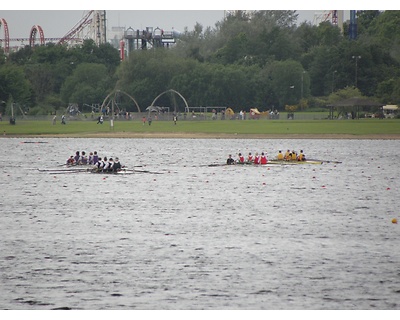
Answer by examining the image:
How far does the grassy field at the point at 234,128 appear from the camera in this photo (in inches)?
3233

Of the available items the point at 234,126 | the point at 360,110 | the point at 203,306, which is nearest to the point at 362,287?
the point at 203,306

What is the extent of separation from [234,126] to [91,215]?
5944 centimetres

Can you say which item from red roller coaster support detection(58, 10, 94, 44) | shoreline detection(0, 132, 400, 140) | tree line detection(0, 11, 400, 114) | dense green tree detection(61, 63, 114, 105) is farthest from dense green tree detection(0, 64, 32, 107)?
red roller coaster support detection(58, 10, 94, 44)

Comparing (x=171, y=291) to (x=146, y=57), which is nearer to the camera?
(x=171, y=291)

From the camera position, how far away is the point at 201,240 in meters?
27.6

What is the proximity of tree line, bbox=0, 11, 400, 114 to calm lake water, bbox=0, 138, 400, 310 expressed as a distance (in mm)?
58544

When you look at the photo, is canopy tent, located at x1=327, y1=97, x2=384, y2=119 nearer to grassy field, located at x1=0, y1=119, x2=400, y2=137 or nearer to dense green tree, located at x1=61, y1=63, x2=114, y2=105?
A: grassy field, located at x1=0, y1=119, x2=400, y2=137

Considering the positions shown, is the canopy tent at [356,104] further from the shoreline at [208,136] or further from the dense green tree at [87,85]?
the dense green tree at [87,85]

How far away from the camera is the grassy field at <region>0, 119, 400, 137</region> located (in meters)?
82.1

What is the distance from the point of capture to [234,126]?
91.9m

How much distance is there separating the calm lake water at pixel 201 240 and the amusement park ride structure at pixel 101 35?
8204 cm

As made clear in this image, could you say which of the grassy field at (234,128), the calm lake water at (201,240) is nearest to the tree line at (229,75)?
the grassy field at (234,128)
